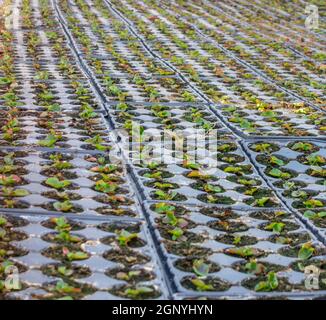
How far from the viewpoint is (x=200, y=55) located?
7898 mm

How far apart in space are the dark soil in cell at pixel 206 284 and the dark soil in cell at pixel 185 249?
0.74 ft

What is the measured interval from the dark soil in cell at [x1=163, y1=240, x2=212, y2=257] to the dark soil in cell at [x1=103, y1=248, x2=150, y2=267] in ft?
0.49

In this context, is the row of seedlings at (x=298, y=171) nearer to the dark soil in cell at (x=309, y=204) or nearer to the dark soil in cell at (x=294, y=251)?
the dark soil in cell at (x=309, y=204)

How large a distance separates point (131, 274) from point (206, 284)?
317mm

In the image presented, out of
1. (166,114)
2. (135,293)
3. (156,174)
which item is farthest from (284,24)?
(135,293)

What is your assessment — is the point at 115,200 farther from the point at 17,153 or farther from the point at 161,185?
the point at 17,153

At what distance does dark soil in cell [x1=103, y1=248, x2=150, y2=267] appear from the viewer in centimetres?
307

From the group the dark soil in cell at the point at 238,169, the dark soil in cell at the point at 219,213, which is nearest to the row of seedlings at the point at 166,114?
the dark soil in cell at the point at 238,169

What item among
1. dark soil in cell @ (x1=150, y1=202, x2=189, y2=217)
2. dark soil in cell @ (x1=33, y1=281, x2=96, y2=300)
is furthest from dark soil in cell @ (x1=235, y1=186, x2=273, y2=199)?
dark soil in cell @ (x1=33, y1=281, x2=96, y2=300)

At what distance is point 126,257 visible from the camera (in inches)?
123

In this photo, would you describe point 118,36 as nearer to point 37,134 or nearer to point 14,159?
point 37,134

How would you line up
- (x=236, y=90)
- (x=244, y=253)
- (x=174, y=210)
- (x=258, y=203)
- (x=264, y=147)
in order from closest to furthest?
1. (x=244, y=253)
2. (x=174, y=210)
3. (x=258, y=203)
4. (x=264, y=147)
5. (x=236, y=90)
